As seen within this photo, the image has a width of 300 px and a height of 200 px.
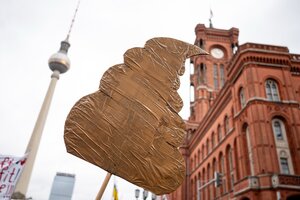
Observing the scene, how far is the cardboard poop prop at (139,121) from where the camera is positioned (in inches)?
150

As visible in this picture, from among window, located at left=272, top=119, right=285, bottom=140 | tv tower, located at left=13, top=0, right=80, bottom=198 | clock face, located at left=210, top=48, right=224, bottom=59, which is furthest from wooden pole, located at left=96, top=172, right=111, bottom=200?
clock face, located at left=210, top=48, right=224, bottom=59

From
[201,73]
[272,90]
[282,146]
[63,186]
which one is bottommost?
[282,146]

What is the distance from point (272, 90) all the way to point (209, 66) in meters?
27.7

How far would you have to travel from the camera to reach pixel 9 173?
5.51 metres

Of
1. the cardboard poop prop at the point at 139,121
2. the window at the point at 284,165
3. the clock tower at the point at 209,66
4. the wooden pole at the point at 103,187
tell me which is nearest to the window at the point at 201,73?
the clock tower at the point at 209,66

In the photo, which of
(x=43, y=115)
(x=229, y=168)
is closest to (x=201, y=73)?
(x=229, y=168)

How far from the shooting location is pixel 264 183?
15.9m

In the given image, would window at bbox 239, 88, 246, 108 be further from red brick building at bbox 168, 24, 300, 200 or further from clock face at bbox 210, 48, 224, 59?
clock face at bbox 210, 48, 224, 59

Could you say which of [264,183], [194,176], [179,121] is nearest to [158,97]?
[179,121]

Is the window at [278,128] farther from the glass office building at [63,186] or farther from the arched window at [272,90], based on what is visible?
the glass office building at [63,186]

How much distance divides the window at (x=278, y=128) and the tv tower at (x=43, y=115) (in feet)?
71.3

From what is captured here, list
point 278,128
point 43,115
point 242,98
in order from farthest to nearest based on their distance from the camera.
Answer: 1. point 43,115
2. point 242,98
3. point 278,128

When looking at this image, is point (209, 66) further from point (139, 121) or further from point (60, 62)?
point (139, 121)

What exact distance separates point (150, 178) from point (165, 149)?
551 millimetres
